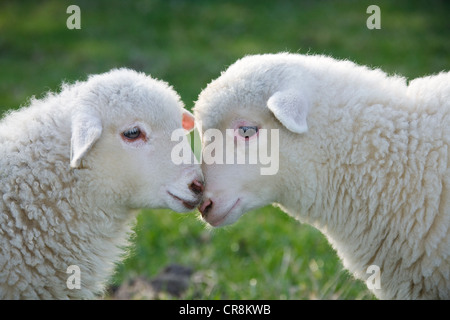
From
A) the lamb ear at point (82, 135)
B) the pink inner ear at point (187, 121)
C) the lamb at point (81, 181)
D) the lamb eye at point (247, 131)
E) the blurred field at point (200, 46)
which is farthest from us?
the blurred field at point (200, 46)

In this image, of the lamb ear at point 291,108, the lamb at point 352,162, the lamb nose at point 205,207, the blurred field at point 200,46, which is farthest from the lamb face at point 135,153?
the blurred field at point 200,46

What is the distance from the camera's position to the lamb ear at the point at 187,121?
4285mm

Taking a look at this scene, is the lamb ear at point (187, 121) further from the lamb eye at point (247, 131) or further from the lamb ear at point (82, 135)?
the lamb ear at point (82, 135)

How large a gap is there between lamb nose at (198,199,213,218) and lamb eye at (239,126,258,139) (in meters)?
0.46

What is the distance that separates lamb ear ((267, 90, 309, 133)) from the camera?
144 inches

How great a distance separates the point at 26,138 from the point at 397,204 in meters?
2.25

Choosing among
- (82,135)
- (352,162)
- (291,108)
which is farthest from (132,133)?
(352,162)

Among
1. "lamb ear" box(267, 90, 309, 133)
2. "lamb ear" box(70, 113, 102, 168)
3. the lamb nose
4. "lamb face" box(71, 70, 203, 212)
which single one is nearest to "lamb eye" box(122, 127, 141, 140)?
"lamb face" box(71, 70, 203, 212)

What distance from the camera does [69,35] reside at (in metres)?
13.6

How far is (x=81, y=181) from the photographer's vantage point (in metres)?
3.81

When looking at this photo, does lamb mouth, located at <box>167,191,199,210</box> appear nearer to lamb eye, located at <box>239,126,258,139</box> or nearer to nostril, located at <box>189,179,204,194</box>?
nostril, located at <box>189,179,204,194</box>

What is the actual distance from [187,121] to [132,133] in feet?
1.77

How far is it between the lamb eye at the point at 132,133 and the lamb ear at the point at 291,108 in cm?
80

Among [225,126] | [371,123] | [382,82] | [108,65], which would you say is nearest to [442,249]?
[371,123]
